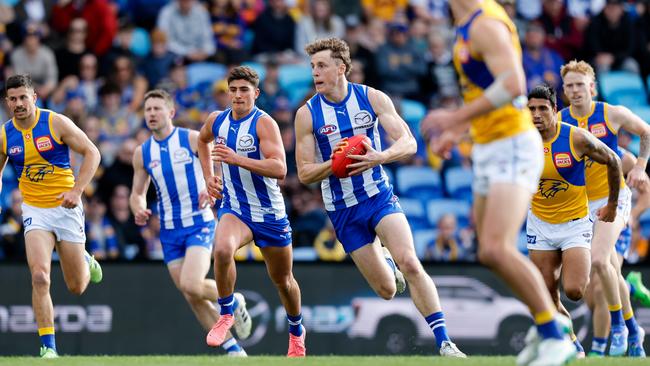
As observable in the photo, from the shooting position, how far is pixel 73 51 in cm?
1734

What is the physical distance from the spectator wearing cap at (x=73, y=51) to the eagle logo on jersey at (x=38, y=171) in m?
6.26

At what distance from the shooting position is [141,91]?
16.9 meters

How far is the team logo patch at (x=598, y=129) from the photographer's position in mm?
11180

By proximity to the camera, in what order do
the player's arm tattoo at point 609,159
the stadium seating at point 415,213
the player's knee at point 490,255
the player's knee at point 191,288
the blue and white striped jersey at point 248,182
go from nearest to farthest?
the player's knee at point 490,255
the player's arm tattoo at point 609,159
the blue and white striped jersey at point 248,182
the player's knee at point 191,288
the stadium seating at point 415,213

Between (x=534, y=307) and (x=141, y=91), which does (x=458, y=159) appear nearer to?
(x=141, y=91)

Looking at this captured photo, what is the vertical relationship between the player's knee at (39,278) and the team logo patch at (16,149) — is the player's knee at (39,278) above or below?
below

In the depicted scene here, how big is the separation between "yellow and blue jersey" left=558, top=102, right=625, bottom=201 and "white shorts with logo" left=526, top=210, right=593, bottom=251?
845 mm

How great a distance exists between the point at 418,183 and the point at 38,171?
695 centimetres

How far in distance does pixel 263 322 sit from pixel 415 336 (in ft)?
6.15

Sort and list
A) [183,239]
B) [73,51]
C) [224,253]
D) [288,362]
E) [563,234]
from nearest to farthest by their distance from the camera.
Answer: [288,362] < [224,253] < [563,234] < [183,239] < [73,51]

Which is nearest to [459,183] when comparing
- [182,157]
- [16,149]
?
[182,157]

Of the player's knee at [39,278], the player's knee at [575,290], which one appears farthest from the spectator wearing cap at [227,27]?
the player's knee at [575,290]

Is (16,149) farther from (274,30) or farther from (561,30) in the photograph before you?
(561,30)

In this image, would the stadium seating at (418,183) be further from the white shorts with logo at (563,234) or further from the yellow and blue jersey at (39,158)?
the yellow and blue jersey at (39,158)
